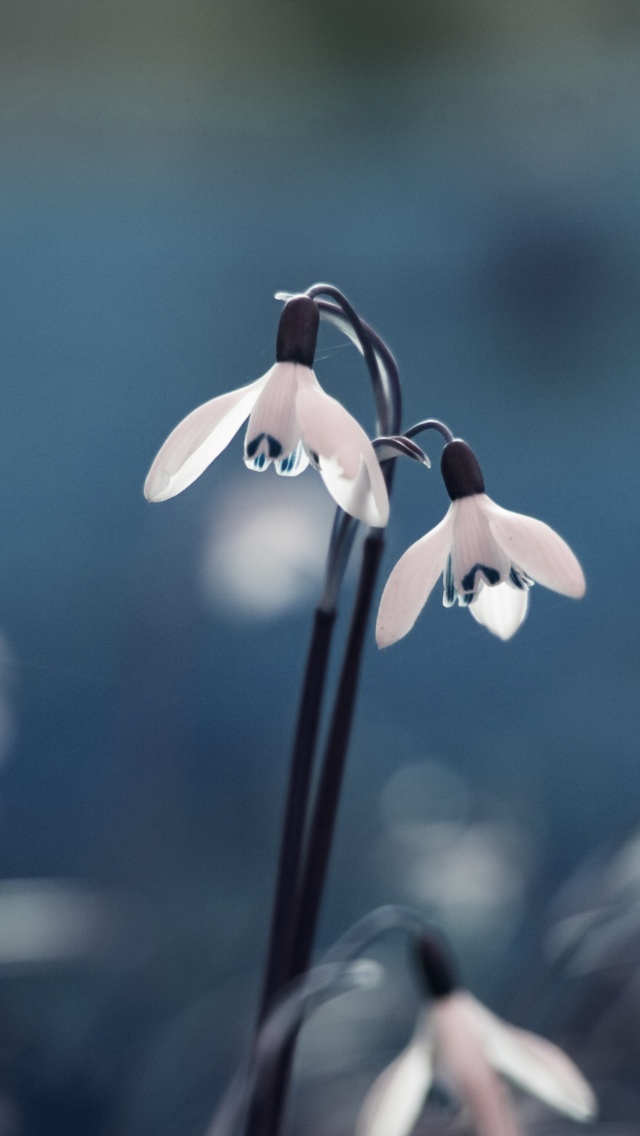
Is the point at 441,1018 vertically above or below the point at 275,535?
below

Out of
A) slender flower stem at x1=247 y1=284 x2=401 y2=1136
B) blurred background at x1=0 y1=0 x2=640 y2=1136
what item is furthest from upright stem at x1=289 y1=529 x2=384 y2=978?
blurred background at x1=0 y1=0 x2=640 y2=1136

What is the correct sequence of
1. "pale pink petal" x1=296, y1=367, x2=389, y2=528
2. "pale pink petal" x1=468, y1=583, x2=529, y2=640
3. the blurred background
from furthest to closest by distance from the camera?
1. the blurred background
2. "pale pink petal" x1=468, y1=583, x2=529, y2=640
3. "pale pink petal" x1=296, y1=367, x2=389, y2=528

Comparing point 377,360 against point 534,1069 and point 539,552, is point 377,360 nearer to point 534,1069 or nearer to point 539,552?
point 539,552

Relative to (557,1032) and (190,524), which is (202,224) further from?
(557,1032)

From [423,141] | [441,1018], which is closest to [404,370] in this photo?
[423,141]

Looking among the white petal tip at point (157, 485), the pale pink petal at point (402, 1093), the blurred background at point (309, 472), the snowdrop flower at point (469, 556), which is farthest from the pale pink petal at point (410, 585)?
the blurred background at point (309, 472)

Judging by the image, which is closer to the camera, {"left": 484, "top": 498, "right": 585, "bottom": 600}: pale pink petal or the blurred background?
{"left": 484, "top": 498, "right": 585, "bottom": 600}: pale pink petal

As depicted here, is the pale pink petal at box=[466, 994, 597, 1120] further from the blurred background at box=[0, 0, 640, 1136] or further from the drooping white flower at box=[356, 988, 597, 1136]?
the blurred background at box=[0, 0, 640, 1136]

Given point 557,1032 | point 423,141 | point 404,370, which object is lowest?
point 557,1032
